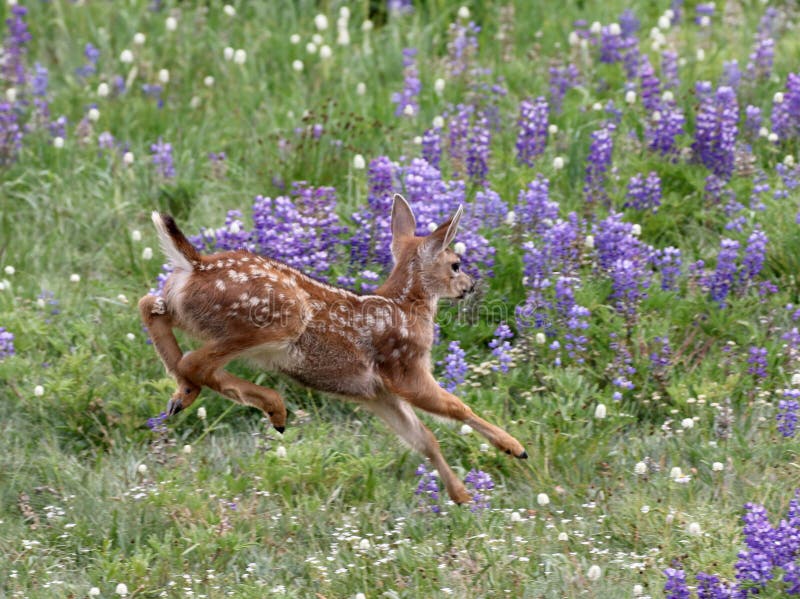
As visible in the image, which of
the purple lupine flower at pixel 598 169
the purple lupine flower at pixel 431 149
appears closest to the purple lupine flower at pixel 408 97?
the purple lupine flower at pixel 431 149

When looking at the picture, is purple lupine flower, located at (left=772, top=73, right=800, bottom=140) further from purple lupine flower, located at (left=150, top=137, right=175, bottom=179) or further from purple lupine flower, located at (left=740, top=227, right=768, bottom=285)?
purple lupine flower, located at (left=150, top=137, right=175, bottom=179)

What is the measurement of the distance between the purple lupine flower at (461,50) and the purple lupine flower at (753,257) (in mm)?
2935

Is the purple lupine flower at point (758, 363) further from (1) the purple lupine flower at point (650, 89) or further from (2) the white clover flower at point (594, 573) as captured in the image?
(1) the purple lupine flower at point (650, 89)

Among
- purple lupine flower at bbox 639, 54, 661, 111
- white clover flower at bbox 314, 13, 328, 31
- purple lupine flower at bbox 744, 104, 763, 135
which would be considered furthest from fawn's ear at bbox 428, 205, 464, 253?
white clover flower at bbox 314, 13, 328, 31

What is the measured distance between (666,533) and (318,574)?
1525 millimetres

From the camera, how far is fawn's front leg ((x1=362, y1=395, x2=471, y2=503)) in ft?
21.1

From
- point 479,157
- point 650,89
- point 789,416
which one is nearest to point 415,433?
point 789,416

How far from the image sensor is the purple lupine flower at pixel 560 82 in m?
9.36

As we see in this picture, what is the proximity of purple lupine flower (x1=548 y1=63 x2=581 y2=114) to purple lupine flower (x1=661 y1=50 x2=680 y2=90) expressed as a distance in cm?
60

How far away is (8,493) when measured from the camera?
652 centimetres

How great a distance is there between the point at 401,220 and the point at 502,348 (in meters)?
0.85

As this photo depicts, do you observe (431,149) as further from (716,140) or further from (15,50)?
(15,50)

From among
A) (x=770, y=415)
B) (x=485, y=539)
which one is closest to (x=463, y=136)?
(x=770, y=415)

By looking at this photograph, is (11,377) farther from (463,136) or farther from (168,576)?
(463,136)
